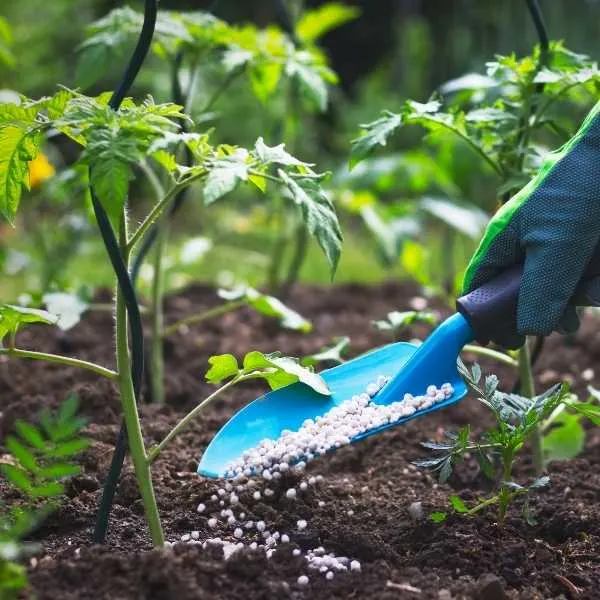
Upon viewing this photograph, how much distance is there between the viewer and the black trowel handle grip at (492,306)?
1.64 metres

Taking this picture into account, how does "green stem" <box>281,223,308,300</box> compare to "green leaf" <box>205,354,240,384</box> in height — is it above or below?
below

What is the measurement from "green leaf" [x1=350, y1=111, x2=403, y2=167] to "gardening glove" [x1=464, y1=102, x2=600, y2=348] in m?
0.28

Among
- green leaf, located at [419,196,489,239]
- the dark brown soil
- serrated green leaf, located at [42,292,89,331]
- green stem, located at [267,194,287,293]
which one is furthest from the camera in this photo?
green stem, located at [267,194,287,293]

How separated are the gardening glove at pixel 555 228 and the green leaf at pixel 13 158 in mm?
774

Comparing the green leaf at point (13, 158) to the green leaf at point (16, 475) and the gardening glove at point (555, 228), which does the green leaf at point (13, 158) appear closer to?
the green leaf at point (16, 475)

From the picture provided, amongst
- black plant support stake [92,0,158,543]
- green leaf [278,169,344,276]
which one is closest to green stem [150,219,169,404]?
black plant support stake [92,0,158,543]

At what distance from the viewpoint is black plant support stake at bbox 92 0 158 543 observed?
1446 mm

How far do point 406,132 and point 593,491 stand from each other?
14.5 ft

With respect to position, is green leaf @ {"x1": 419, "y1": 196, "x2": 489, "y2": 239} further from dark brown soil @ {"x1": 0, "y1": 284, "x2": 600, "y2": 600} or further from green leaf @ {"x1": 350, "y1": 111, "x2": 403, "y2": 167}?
green leaf @ {"x1": 350, "y1": 111, "x2": 403, "y2": 167}

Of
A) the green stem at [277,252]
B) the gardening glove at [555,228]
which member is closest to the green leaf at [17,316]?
the gardening glove at [555,228]

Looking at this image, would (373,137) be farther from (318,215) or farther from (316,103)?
(316,103)

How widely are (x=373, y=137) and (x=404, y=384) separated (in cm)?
47

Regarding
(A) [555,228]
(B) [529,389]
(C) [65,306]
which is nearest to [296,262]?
(C) [65,306]

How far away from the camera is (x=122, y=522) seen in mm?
1703
